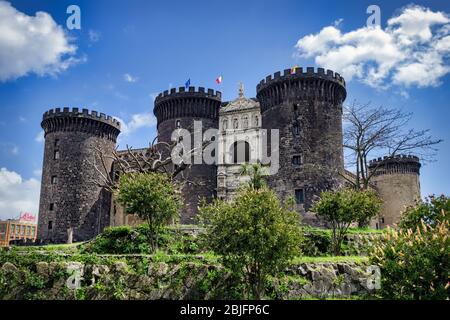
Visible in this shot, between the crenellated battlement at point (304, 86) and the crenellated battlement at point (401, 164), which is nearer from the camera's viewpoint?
the crenellated battlement at point (304, 86)

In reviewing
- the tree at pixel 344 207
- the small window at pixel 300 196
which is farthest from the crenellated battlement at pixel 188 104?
the tree at pixel 344 207

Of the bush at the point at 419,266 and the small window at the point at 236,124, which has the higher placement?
the small window at the point at 236,124

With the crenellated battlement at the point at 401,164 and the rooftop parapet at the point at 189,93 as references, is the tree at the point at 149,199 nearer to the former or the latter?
the rooftop parapet at the point at 189,93

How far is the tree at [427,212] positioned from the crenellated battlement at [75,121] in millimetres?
37144

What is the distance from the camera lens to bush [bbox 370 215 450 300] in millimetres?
13648

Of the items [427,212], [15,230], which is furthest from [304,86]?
[15,230]

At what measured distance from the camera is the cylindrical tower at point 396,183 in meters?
56.2

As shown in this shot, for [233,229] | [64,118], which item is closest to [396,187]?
[64,118]

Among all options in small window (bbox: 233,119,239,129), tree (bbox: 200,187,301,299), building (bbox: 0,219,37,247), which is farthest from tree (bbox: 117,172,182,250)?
building (bbox: 0,219,37,247)

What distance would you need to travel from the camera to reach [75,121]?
158 feet

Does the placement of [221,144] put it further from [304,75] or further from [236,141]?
[304,75]

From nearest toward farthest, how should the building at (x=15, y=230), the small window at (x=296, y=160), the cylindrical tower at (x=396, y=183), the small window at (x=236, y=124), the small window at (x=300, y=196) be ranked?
the small window at (x=300, y=196), the small window at (x=296, y=160), the small window at (x=236, y=124), the cylindrical tower at (x=396, y=183), the building at (x=15, y=230)

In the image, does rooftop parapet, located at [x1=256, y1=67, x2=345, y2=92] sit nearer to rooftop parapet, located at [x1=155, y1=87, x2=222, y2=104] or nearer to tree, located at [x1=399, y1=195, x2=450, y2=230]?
rooftop parapet, located at [x1=155, y1=87, x2=222, y2=104]
